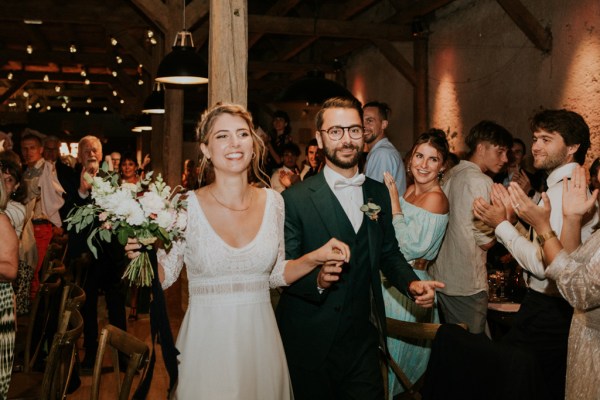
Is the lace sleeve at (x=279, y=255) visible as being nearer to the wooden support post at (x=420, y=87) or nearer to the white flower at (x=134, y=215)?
the white flower at (x=134, y=215)

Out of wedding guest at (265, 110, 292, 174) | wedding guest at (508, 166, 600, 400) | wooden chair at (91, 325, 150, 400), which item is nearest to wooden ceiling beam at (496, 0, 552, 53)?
wedding guest at (265, 110, 292, 174)

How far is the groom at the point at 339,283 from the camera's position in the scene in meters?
2.60

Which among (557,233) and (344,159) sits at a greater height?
(344,159)

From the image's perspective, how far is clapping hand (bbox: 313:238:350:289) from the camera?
232cm

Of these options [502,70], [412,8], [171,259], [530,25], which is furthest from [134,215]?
[412,8]

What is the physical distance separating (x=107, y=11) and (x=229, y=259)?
840cm

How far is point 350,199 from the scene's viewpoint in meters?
2.79

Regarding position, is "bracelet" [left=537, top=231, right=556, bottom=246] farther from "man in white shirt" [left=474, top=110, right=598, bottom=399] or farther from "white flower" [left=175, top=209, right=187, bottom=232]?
"white flower" [left=175, top=209, right=187, bottom=232]

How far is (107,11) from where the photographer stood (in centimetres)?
991

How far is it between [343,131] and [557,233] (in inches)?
42.3

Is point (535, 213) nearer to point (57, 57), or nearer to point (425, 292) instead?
point (425, 292)

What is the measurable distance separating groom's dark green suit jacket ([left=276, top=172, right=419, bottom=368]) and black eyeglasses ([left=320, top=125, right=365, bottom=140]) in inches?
6.9

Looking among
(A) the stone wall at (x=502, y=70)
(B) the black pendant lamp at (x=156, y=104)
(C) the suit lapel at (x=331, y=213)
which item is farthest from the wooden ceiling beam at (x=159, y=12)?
(C) the suit lapel at (x=331, y=213)

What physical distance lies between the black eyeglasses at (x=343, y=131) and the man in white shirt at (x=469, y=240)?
147 centimetres
